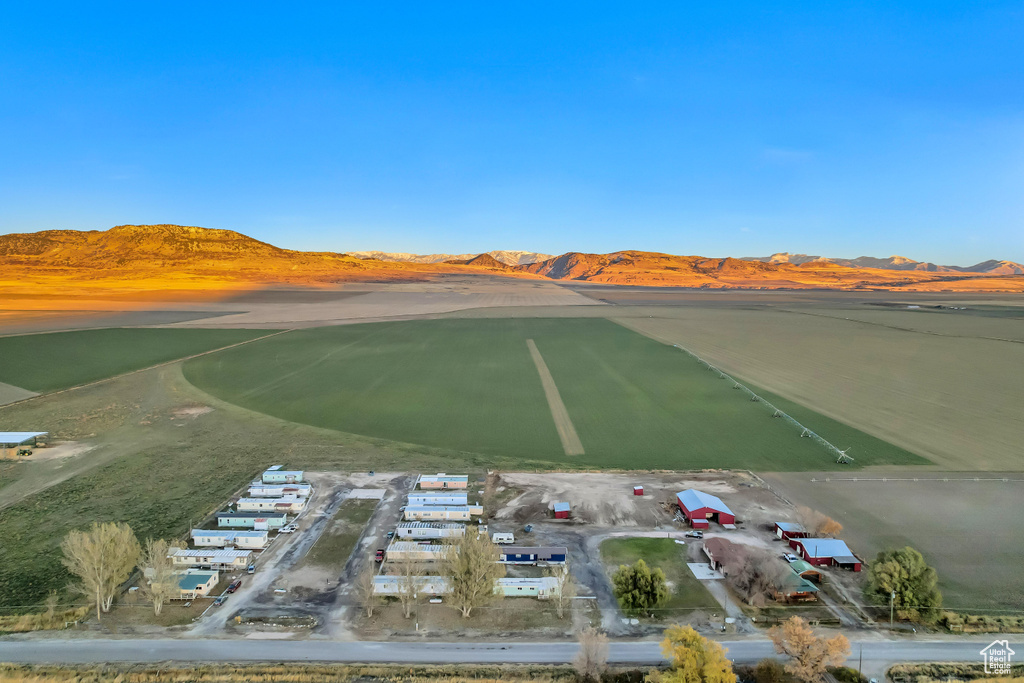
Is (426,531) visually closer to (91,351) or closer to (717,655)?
(717,655)

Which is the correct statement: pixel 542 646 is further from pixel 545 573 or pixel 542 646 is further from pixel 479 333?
pixel 479 333

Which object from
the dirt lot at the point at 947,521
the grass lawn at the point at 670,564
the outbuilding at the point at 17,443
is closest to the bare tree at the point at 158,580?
the grass lawn at the point at 670,564

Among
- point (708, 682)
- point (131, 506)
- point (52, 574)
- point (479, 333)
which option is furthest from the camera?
point (479, 333)

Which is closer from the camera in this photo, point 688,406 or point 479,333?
point 688,406

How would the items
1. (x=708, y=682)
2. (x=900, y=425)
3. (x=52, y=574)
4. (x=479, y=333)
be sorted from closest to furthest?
1. (x=708, y=682)
2. (x=52, y=574)
3. (x=900, y=425)
4. (x=479, y=333)

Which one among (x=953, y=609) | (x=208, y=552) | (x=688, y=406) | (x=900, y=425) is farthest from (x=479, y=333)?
(x=953, y=609)

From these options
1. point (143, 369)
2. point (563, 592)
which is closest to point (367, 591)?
point (563, 592)

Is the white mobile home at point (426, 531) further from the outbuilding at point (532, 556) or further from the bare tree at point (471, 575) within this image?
the bare tree at point (471, 575)
